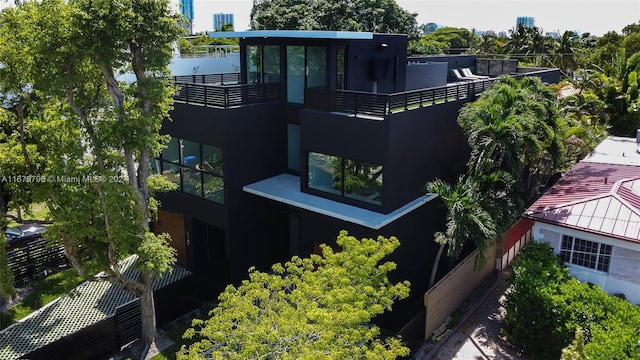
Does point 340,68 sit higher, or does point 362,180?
point 340,68

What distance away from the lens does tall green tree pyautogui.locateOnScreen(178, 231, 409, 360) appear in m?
9.22

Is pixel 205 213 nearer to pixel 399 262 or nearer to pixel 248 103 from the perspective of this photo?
pixel 248 103

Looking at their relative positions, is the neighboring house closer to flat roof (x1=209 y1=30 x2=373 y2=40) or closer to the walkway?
the walkway

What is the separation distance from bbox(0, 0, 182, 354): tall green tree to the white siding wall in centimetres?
1202

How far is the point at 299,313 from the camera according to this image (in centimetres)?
995

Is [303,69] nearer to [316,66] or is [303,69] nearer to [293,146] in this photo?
[316,66]

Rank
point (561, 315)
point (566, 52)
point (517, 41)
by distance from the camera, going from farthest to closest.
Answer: point (517, 41) → point (566, 52) → point (561, 315)

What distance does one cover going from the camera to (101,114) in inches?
503

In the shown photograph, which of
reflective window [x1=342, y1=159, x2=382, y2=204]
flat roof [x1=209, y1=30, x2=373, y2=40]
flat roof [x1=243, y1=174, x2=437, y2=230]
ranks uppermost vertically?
flat roof [x1=209, y1=30, x2=373, y2=40]

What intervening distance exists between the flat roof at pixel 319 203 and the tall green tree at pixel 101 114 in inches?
148

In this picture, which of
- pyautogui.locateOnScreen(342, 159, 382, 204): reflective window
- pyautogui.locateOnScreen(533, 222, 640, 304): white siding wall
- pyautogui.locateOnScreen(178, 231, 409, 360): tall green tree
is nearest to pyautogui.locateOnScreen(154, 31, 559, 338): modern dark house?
pyautogui.locateOnScreen(342, 159, 382, 204): reflective window

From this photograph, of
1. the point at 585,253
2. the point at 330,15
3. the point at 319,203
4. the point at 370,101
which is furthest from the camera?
the point at 330,15

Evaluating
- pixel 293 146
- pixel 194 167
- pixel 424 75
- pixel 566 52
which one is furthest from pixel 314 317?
pixel 566 52

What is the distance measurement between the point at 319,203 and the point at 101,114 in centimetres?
689
